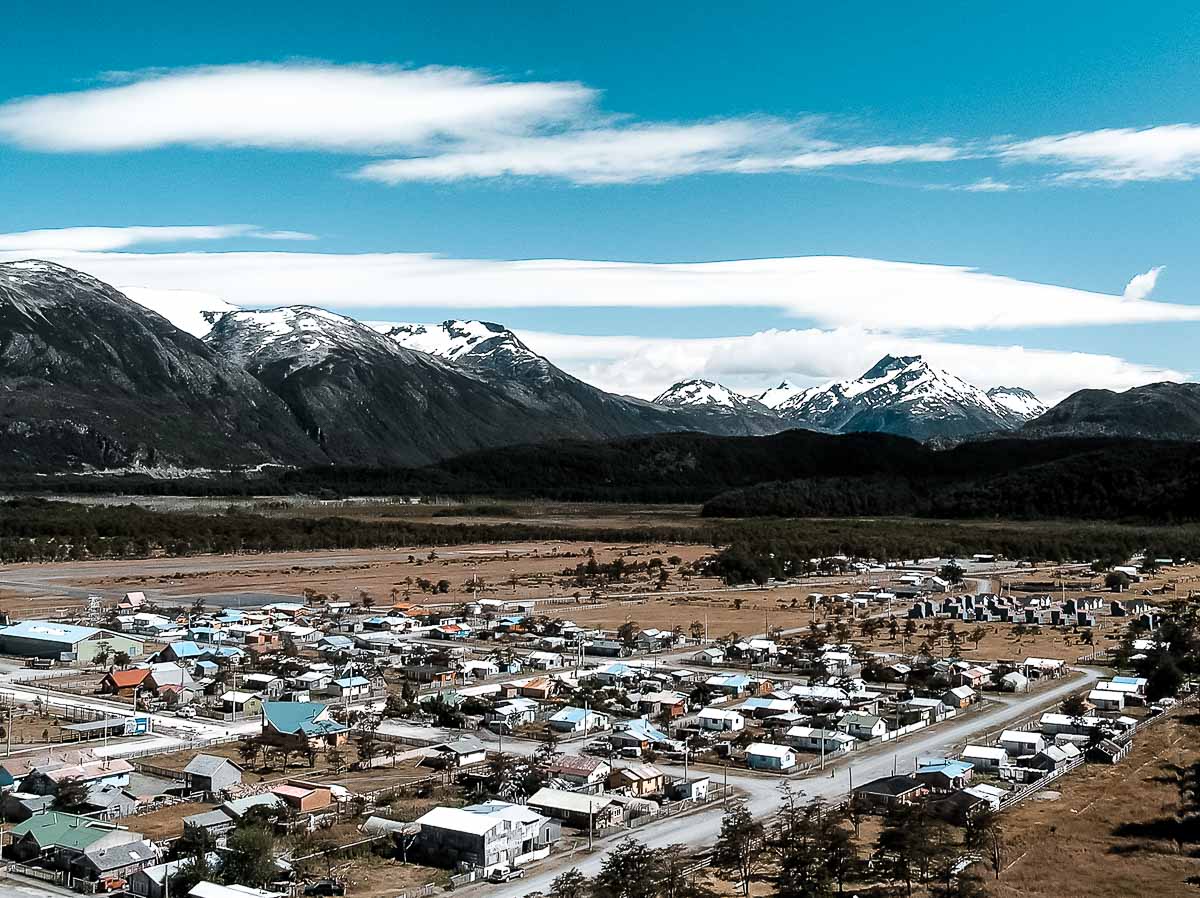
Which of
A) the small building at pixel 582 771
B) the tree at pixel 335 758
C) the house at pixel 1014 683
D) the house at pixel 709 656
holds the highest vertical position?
the small building at pixel 582 771

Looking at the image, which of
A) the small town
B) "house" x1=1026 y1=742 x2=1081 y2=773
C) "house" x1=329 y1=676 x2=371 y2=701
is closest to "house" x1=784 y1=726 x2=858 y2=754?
the small town

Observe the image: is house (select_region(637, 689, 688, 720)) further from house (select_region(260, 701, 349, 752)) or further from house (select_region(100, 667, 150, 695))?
house (select_region(100, 667, 150, 695))

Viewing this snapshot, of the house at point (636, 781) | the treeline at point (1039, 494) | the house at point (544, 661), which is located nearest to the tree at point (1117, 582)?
the house at point (544, 661)

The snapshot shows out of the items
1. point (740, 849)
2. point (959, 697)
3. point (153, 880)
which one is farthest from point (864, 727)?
point (153, 880)

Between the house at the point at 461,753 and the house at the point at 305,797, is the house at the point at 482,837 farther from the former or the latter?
A: the house at the point at 461,753

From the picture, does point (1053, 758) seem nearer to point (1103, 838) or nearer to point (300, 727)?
point (1103, 838)

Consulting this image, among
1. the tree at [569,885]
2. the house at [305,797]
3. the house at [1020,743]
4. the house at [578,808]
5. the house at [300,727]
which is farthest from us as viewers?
the house at [300,727]
